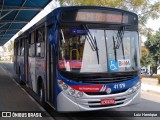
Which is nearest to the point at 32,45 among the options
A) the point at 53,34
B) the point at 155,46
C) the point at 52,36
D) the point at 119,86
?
the point at 52,36

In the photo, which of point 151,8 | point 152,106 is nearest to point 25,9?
point 151,8

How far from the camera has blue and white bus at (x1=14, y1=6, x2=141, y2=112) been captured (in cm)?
746

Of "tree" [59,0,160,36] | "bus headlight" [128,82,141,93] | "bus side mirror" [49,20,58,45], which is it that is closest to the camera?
"bus side mirror" [49,20,58,45]

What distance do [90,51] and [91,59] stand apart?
0.68 ft

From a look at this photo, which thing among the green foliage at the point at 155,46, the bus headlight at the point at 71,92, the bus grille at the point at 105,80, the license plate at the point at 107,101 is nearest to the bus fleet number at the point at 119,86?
the bus grille at the point at 105,80

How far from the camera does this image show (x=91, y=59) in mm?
7551

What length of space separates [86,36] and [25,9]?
57.9 ft

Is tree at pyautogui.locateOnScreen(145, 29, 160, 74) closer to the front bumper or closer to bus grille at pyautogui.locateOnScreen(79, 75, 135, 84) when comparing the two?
bus grille at pyautogui.locateOnScreen(79, 75, 135, 84)

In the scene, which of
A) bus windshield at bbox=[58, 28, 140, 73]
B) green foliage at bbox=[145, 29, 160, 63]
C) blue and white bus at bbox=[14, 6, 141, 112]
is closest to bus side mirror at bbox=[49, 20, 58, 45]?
blue and white bus at bbox=[14, 6, 141, 112]

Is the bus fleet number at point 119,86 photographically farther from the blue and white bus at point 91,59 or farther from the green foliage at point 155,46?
the green foliage at point 155,46

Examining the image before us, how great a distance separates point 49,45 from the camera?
8375mm

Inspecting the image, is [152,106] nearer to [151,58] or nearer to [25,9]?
[25,9]

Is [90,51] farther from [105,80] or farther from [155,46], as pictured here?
[155,46]

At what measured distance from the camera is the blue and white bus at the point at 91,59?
7461mm
